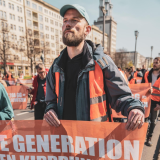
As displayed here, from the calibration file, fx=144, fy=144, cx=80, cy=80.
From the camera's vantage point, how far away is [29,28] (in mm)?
47750

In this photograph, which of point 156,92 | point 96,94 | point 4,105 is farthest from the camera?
point 156,92

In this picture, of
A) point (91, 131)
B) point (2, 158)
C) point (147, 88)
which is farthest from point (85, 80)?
point (147, 88)

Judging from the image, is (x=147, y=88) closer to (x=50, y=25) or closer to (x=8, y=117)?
(x=8, y=117)

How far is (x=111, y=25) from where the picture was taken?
101562 mm

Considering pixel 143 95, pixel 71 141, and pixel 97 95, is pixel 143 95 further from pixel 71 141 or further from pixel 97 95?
pixel 71 141

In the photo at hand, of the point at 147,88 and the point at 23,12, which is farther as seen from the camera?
the point at 23,12

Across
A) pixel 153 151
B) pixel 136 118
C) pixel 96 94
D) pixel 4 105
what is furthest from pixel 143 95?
pixel 4 105

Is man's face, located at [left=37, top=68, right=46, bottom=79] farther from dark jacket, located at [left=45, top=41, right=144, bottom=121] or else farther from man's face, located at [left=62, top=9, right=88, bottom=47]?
man's face, located at [left=62, top=9, right=88, bottom=47]

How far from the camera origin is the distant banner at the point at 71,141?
1420 millimetres

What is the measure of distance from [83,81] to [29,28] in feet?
171

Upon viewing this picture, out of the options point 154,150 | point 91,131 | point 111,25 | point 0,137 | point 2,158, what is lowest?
point 154,150

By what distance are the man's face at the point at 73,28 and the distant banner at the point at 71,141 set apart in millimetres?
888

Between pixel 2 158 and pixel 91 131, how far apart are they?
1.15 metres

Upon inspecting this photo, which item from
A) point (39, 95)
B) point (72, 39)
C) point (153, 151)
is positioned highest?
point (72, 39)
